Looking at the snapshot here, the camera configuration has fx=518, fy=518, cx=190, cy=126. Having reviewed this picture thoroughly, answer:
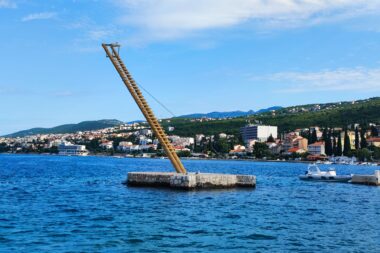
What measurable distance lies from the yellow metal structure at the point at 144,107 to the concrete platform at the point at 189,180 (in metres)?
1.32

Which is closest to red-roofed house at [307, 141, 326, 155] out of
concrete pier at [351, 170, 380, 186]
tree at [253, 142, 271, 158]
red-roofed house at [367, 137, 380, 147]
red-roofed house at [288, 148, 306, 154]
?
red-roofed house at [288, 148, 306, 154]

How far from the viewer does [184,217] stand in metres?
26.3

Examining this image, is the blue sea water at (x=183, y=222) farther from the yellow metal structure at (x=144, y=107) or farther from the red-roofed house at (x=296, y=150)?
the red-roofed house at (x=296, y=150)

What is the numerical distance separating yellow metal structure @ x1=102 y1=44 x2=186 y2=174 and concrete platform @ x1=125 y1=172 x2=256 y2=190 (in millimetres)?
1317

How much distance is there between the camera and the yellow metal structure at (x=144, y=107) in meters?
42.3

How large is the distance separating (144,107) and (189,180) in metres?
8.27

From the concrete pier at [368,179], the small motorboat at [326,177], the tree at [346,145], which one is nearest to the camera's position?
the concrete pier at [368,179]

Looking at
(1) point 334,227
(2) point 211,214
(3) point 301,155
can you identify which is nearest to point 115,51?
(2) point 211,214

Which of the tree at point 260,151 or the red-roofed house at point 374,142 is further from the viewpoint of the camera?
the tree at point 260,151

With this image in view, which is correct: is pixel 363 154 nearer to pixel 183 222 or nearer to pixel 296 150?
pixel 296 150

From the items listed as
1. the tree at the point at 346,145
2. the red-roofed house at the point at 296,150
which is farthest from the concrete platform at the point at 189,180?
the red-roofed house at the point at 296,150

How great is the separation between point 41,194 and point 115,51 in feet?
45.2

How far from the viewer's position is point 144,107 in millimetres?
43406

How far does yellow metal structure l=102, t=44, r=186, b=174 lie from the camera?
139 ft
